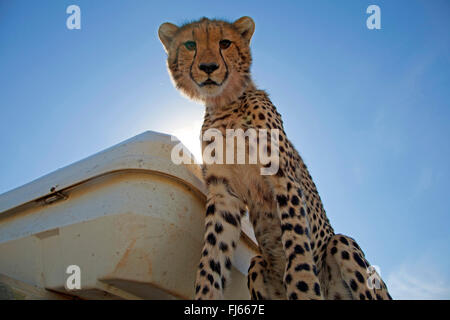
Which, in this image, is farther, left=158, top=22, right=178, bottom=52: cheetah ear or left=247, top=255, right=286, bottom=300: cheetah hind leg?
left=158, top=22, right=178, bottom=52: cheetah ear

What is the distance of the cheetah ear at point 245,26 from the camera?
3.38 m

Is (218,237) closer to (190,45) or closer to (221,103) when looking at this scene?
(221,103)

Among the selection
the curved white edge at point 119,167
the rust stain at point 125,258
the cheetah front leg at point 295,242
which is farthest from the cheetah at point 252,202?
the rust stain at point 125,258

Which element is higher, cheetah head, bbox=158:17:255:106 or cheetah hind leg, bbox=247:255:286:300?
cheetah head, bbox=158:17:255:106

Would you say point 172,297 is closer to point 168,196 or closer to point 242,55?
point 168,196

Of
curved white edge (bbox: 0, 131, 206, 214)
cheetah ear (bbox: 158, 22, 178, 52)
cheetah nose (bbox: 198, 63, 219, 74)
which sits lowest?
curved white edge (bbox: 0, 131, 206, 214)

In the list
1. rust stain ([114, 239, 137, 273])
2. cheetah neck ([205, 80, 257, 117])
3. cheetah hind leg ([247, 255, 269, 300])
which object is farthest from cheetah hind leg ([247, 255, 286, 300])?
cheetah neck ([205, 80, 257, 117])

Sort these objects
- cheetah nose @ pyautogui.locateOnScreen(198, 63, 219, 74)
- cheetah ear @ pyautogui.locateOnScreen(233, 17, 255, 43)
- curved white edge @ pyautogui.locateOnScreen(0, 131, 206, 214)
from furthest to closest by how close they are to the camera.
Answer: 1. cheetah ear @ pyautogui.locateOnScreen(233, 17, 255, 43)
2. cheetah nose @ pyautogui.locateOnScreen(198, 63, 219, 74)
3. curved white edge @ pyautogui.locateOnScreen(0, 131, 206, 214)

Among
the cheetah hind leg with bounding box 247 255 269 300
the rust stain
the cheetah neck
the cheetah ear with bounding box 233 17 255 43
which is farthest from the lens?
the cheetah ear with bounding box 233 17 255 43

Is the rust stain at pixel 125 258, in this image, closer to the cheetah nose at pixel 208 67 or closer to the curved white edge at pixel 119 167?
the curved white edge at pixel 119 167

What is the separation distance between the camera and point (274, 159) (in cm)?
267

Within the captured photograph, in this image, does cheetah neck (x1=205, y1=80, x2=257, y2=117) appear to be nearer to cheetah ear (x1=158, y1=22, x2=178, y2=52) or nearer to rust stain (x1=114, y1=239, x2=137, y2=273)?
cheetah ear (x1=158, y1=22, x2=178, y2=52)

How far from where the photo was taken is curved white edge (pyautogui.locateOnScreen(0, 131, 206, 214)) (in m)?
2.33
